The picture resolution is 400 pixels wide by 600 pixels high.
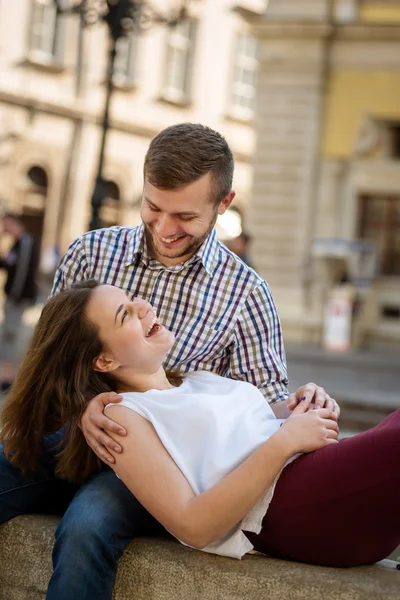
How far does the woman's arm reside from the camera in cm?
271

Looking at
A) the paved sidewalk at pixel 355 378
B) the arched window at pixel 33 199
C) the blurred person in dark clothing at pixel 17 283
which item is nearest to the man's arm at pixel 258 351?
the paved sidewalk at pixel 355 378

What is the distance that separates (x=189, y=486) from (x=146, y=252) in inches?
39.9

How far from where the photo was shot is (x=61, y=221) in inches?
1069

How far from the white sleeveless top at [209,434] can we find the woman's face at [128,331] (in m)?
0.12

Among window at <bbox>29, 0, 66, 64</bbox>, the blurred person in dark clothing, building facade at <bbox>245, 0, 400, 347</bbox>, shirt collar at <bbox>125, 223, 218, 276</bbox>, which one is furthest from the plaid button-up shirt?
window at <bbox>29, 0, 66, 64</bbox>

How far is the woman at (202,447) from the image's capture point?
2709 millimetres

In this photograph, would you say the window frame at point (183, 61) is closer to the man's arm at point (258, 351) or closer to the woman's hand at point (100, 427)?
the man's arm at point (258, 351)

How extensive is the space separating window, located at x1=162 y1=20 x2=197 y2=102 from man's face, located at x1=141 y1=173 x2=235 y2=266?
26699 millimetres

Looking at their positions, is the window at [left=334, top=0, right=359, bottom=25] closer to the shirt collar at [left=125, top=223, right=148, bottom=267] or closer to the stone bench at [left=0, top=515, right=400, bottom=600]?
the shirt collar at [left=125, top=223, right=148, bottom=267]

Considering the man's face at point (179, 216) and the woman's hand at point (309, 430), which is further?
the man's face at point (179, 216)

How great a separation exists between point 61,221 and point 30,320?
7.63 meters

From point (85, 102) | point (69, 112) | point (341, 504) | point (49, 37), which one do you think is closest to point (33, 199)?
point (69, 112)

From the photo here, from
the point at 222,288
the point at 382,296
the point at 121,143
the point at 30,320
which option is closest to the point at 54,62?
the point at 121,143

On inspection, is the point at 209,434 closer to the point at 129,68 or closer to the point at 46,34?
the point at 46,34
